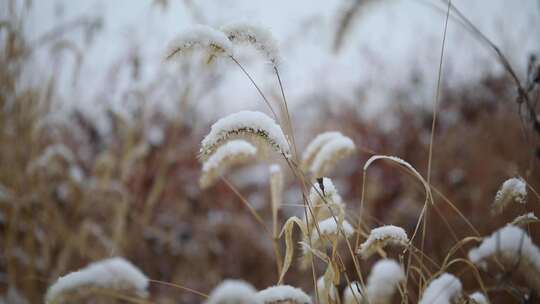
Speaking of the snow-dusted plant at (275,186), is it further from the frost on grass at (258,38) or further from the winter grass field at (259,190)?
the frost on grass at (258,38)

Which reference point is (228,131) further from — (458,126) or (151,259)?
(458,126)

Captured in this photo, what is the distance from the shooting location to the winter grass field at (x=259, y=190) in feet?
2.46

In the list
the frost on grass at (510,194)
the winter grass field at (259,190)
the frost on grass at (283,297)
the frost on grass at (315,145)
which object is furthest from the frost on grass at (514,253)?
the frost on grass at (315,145)

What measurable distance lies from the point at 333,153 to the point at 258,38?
356mm

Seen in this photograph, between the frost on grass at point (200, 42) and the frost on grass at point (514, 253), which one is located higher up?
the frost on grass at point (200, 42)

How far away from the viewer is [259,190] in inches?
144

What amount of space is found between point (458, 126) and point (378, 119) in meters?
0.73

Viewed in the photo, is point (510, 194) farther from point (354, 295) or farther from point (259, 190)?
point (259, 190)

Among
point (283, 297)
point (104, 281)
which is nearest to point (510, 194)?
point (283, 297)

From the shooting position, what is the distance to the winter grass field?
0.75m

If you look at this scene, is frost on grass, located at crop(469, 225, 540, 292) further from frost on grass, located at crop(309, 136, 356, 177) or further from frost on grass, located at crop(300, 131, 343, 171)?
frost on grass, located at crop(300, 131, 343, 171)

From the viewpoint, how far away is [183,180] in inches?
140

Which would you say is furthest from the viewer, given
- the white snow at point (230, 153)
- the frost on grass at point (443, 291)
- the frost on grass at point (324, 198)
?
the white snow at point (230, 153)

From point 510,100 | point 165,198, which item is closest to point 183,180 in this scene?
point 165,198
